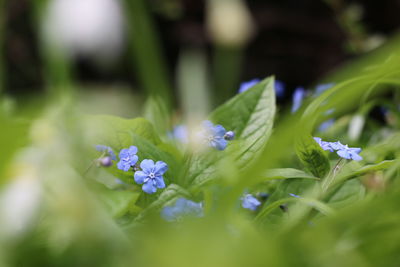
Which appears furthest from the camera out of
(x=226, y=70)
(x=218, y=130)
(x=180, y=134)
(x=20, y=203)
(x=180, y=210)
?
(x=226, y=70)

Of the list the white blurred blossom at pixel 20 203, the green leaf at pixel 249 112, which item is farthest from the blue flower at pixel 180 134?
the white blurred blossom at pixel 20 203

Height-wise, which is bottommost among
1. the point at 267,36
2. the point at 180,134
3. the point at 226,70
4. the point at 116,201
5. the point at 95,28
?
the point at 226,70

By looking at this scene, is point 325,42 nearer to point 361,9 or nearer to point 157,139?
point 361,9

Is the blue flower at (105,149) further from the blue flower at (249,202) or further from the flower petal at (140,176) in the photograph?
the blue flower at (249,202)

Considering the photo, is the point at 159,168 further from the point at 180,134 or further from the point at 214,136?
the point at 180,134

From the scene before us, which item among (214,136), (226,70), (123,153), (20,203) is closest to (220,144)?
(214,136)

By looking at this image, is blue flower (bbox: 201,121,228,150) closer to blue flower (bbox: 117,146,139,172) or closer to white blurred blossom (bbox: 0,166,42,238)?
blue flower (bbox: 117,146,139,172)

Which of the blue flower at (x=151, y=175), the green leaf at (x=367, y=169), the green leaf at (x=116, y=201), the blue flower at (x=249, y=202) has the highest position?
the green leaf at (x=116, y=201)
